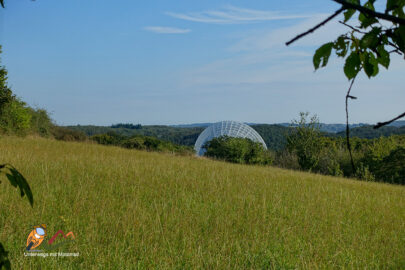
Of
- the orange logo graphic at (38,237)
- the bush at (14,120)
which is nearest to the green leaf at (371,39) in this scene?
the orange logo graphic at (38,237)

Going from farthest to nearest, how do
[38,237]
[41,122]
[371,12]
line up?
[41,122]
[38,237]
[371,12]

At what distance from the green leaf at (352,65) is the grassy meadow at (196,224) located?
7.84ft

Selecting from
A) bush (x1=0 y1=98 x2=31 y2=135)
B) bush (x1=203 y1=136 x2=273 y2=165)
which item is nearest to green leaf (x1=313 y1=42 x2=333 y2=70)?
bush (x1=203 y1=136 x2=273 y2=165)

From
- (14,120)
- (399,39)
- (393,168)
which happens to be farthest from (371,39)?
(14,120)

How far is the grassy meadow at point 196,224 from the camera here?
328 cm

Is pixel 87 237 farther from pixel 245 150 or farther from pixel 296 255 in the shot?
pixel 245 150

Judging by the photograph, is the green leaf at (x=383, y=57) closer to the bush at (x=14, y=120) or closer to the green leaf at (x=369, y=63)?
the green leaf at (x=369, y=63)

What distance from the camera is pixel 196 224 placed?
4.33 meters

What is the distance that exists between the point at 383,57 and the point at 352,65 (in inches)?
4.2

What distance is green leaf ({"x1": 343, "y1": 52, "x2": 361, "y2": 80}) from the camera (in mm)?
1054

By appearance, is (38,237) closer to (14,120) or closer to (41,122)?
(14,120)

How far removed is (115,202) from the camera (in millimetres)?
5137

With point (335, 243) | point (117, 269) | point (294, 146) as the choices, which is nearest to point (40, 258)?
point (117, 269)

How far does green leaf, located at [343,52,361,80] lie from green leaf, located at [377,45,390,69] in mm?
65
